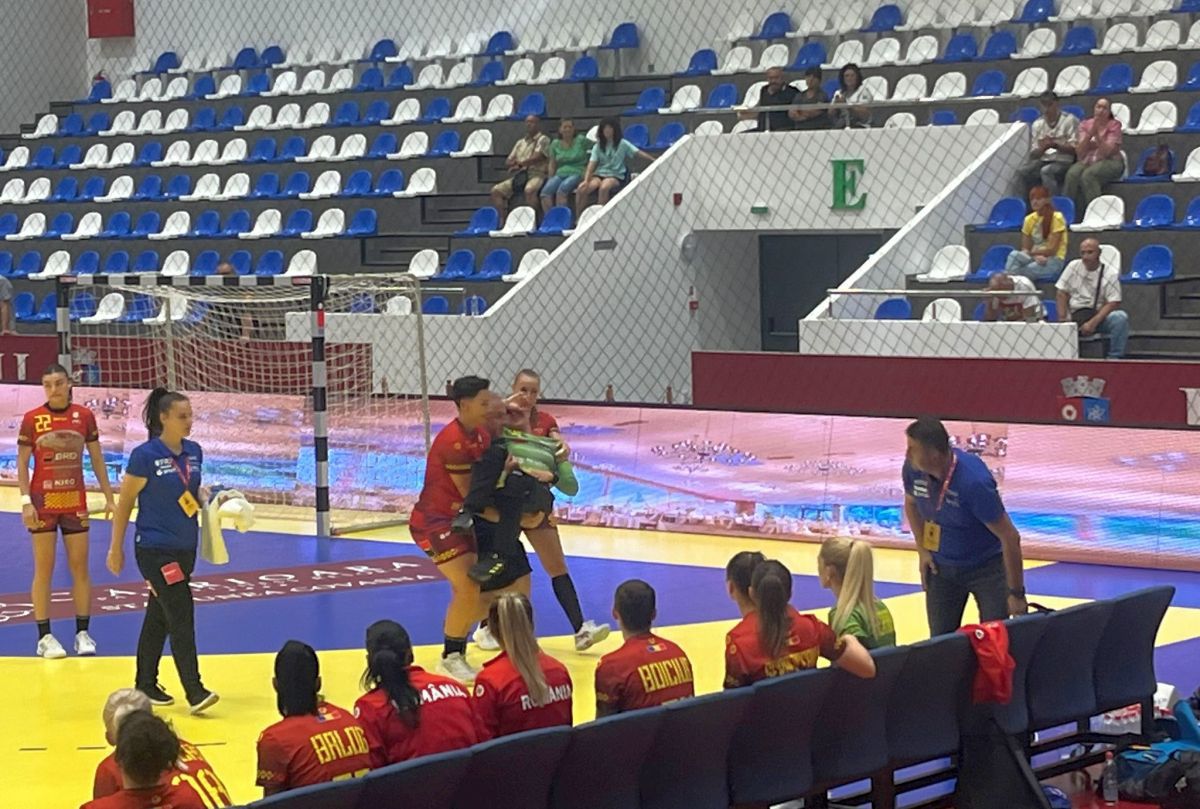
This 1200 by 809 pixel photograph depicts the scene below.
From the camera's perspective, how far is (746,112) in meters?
22.0

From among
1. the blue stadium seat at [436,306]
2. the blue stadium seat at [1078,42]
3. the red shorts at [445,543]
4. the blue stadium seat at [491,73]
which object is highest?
the blue stadium seat at [491,73]

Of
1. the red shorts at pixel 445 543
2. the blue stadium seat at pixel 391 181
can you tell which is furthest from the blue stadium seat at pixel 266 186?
the red shorts at pixel 445 543

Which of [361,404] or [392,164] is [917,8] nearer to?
[392,164]

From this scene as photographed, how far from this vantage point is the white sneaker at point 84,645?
41.7 feet

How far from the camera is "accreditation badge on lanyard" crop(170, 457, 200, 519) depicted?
1107 cm

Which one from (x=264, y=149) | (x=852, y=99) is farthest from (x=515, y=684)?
(x=264, y=149)

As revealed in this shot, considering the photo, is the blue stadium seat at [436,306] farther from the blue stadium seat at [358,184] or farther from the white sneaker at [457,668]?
the white sneaker at [457,668]

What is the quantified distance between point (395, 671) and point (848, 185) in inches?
602

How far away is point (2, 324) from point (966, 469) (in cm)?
1857

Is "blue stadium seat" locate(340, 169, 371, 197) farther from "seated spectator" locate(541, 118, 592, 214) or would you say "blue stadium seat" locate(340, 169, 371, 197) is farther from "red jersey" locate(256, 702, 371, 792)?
"red jersey" locate(256, 702, 371, 792)

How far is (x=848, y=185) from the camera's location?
21906 millimetres

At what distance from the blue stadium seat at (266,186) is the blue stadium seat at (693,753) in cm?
2121

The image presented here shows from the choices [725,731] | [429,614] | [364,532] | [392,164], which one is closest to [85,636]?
[429,614]

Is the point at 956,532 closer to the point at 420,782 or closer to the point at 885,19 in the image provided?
the point at 420,782
